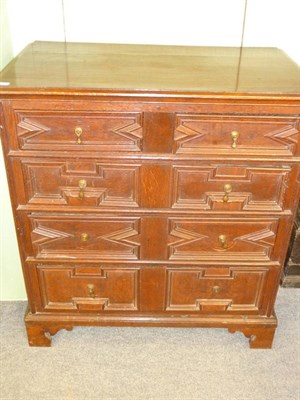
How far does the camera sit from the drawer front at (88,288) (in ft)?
6.29

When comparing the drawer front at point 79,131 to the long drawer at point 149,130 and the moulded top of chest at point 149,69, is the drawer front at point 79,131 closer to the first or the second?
the long drawer at point 149,130

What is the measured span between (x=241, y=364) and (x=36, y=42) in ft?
5.81

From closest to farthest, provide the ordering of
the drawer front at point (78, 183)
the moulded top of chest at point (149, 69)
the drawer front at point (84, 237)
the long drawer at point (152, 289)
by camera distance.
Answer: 1. the moulded top of chest at point (149, 69)
2. the drawer front at point (78, 183)
3. the drawer front at point (84, 237)
4. the long drawer at point (152, 289)

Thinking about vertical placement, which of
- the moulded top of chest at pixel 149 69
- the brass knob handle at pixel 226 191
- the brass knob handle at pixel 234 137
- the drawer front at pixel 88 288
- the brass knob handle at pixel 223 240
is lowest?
the drawer front at pixel 88 288

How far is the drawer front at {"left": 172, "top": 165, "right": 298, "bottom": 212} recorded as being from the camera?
164 centimetres

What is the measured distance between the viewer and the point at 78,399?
190 centimetres

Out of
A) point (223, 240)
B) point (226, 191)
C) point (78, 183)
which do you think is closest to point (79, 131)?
point (78, 183)

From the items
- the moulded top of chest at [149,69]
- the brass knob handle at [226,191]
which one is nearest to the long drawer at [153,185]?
the brass knob handle at [226,191]

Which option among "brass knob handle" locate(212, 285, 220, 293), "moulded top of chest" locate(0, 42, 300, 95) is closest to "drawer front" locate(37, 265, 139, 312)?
"brass knob handle" locate(212, 285, 220, 293)

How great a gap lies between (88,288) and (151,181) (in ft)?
2.05

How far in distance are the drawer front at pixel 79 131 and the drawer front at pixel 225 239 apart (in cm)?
41

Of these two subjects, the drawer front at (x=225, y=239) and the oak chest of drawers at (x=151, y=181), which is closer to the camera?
the oak chest of drawers at (x=151, y=181)

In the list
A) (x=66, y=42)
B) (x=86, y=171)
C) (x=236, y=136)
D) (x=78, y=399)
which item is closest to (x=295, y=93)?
(x=236, y=136)

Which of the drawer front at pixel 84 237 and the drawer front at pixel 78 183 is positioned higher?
the drawer front at pixel 78 183
